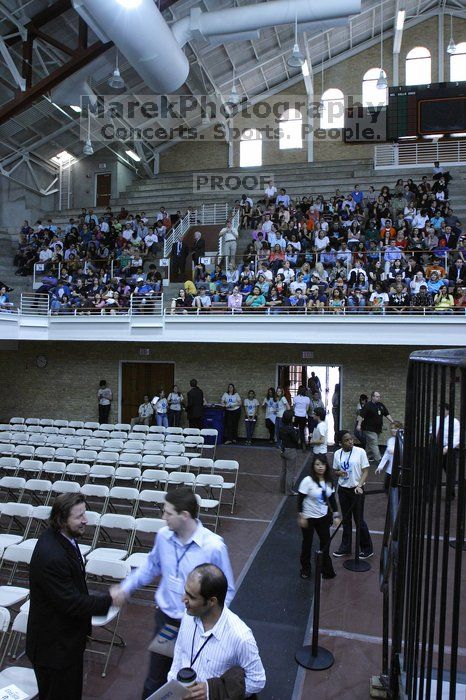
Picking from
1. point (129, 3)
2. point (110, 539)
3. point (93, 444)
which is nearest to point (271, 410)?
point (93, 444)

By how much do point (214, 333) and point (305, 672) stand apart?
1062 centimetres

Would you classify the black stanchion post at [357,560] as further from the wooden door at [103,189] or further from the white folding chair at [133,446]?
the wooden door at [103,189]

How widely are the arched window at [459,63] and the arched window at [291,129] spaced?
24.7ft

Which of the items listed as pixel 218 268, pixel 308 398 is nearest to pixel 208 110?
pixel 218 268

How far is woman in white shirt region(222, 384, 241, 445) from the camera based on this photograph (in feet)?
52.5

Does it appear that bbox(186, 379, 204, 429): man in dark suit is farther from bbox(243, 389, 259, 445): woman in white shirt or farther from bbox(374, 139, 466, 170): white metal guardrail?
bbox(374, 139, 466, 170): white metal guardrail

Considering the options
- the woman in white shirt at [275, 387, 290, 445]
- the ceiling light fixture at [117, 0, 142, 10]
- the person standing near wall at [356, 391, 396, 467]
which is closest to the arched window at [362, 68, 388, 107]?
the ceiling light fixture at [117, 0, 142, 10]

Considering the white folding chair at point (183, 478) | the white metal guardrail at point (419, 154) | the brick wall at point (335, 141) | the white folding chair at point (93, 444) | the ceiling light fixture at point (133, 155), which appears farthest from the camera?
the ceiling light fixture at point (133, 155)

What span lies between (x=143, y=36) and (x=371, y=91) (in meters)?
15.8

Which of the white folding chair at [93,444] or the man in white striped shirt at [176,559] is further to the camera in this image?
the white folding chair at [93,444]

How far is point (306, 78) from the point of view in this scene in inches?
960

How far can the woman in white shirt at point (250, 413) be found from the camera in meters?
16.0

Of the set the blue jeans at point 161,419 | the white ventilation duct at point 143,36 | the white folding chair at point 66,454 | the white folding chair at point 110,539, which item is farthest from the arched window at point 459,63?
the white folding chair at point 110,539

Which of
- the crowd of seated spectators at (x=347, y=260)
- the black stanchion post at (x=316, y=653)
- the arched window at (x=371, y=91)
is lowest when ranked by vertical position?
the black stanchion post at (x=316, y=653)
